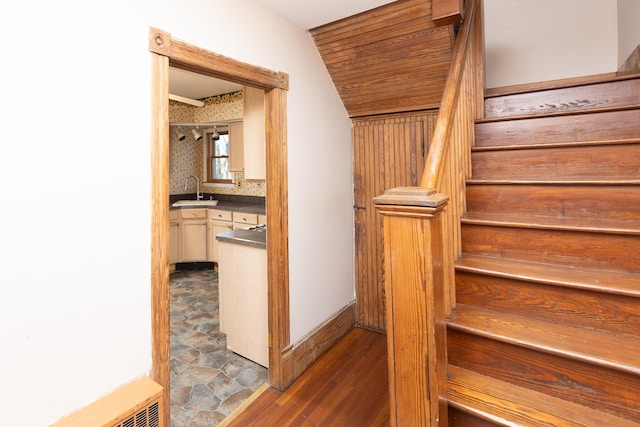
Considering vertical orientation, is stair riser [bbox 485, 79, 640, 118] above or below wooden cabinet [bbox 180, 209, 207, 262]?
above

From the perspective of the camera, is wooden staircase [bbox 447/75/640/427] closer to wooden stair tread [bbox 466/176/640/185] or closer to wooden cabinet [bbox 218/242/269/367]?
wooden stair tread [bbox 466/176/640/185]

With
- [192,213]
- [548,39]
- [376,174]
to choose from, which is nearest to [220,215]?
[192,213]

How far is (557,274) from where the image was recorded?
1.45 meters

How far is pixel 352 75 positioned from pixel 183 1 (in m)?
1.49

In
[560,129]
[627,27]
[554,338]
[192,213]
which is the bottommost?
[554,338]

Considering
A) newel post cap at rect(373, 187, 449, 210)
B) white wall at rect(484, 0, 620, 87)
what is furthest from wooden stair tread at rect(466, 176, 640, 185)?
white wall at rect(484, 0, 620, 87)

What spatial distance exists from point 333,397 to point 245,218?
295cm

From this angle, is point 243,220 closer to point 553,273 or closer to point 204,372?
point 204,372

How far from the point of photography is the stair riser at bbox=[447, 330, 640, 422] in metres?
1.15

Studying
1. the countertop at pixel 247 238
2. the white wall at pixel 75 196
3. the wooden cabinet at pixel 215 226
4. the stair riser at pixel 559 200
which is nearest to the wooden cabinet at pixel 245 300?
the countertop at pixel 247 238

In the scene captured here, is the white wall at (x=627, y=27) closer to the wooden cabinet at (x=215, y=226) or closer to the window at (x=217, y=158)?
the wooden cabinet at (x=215, y=226)

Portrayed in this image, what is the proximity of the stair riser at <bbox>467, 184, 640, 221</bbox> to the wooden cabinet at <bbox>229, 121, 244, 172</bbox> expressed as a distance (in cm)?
377

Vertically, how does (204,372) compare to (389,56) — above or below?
below

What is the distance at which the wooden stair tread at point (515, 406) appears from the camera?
113 centimetres
